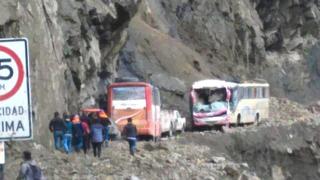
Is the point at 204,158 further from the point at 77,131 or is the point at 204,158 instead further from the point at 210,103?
the point at 210,103

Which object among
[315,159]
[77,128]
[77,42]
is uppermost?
[77,42]

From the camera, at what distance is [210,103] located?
48.6 m

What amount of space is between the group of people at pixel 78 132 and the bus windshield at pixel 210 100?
854 inches

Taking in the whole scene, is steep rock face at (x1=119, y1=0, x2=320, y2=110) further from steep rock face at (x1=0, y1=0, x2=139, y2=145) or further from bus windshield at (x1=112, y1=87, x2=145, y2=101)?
bus windshield at (x1=112, y1=87, x2=145, y2=101)

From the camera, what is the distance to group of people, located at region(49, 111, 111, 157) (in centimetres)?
2495

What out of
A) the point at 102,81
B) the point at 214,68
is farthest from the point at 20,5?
the point at 214,68

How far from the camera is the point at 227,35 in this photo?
7150 cm

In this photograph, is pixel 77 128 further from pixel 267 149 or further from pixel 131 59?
pixel 131 59

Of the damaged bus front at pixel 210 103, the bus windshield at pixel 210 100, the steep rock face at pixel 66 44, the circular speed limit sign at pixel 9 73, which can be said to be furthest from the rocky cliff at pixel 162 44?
the circular speed limit sign at pixel 9 73

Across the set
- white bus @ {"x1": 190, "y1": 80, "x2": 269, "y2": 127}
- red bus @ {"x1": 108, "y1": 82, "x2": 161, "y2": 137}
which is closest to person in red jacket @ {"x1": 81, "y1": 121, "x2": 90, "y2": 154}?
red bus @ {"x1": 108, "y1": 82, "x2": 161, "y2": 137}

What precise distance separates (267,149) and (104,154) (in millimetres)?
19371

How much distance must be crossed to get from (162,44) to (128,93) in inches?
981

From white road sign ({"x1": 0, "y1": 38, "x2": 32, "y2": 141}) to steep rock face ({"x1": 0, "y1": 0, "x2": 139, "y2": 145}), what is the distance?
17973 mm

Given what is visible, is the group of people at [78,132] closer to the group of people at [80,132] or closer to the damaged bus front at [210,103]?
the group of people at [80,132]
